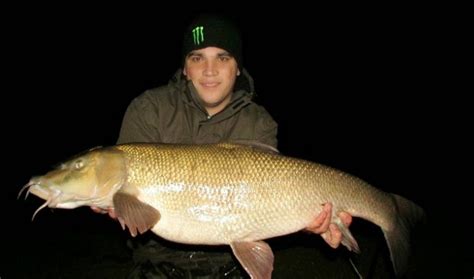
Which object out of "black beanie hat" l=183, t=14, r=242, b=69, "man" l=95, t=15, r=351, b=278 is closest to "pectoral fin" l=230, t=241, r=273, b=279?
"man" l=95, t=15, r=351, b=278

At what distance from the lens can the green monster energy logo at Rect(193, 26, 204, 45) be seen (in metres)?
2.89

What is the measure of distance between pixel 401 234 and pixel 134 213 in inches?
64.2

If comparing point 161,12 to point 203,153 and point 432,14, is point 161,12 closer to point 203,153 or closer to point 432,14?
point 432,14

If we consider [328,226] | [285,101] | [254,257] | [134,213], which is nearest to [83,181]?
[134,213]

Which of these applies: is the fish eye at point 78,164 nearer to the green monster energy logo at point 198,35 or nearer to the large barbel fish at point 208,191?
the large barbel fish at point 208,191

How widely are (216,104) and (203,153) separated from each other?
2.39ft

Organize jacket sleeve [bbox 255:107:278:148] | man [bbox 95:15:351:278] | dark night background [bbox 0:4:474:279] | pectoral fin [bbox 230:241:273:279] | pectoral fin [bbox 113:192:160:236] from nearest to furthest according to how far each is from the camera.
A: pectoral fin [bbox 113:192:160:236] < pectoral fin [bbox 230:241:273:279] < man [bbox 95:15:351:278] < jacket sleeve [bbox 255:107:278:148] < dark night background [bbox 0:4:474:279]

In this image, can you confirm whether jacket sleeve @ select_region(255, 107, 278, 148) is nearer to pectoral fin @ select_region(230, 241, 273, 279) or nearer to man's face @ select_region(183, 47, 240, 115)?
man's face @ select_region(183, 47, 240, 115)

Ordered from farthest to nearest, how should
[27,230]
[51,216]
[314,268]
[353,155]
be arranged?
[353,155] < [51,216] < [27,230] < [314,268]

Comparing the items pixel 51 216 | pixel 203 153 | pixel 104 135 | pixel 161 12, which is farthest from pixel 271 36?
pixel 203 153

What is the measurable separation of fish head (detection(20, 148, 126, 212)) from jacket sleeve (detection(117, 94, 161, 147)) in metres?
0.51

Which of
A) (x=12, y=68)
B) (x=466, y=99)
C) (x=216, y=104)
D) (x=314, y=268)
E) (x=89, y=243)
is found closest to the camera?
(x=216, y=104)

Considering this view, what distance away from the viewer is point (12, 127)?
1755 centimetres

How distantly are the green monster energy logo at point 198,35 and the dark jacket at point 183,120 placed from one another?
283 millimetres
